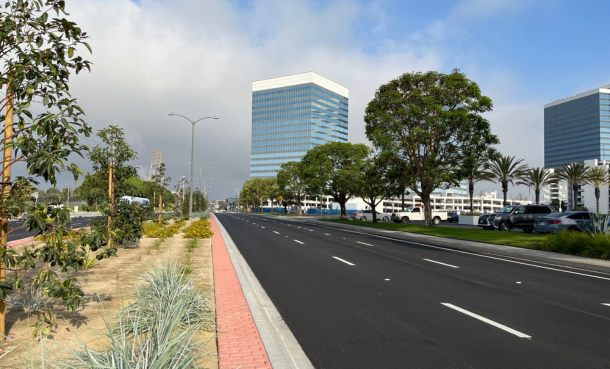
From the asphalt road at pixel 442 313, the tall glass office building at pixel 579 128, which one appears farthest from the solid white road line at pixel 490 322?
the tall glass office building at pixel 579 128

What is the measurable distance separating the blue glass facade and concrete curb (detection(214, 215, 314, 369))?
152 metres

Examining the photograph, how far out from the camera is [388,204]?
16138 centimetres

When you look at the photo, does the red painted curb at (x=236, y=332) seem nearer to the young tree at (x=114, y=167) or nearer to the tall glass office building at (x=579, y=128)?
the young tree at (x=114, y=167)

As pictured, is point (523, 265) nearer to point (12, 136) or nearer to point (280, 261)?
point (280, 261)

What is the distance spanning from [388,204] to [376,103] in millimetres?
130329

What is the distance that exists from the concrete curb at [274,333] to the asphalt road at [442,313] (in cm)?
19

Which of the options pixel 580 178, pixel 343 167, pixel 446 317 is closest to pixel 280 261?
pixel 446 317

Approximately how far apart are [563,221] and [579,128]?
621 feet

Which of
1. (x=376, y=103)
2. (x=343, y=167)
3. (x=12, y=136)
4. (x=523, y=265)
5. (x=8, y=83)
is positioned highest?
(x=376, y=103)

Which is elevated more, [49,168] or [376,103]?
[376,103]

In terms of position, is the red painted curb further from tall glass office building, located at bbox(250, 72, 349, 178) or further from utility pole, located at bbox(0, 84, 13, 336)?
tall glass office building, located at bbox(250, 72, 349, 178)

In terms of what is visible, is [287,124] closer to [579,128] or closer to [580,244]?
[579,128]

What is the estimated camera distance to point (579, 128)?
17950cm

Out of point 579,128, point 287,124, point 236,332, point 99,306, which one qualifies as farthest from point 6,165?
point 579,128
